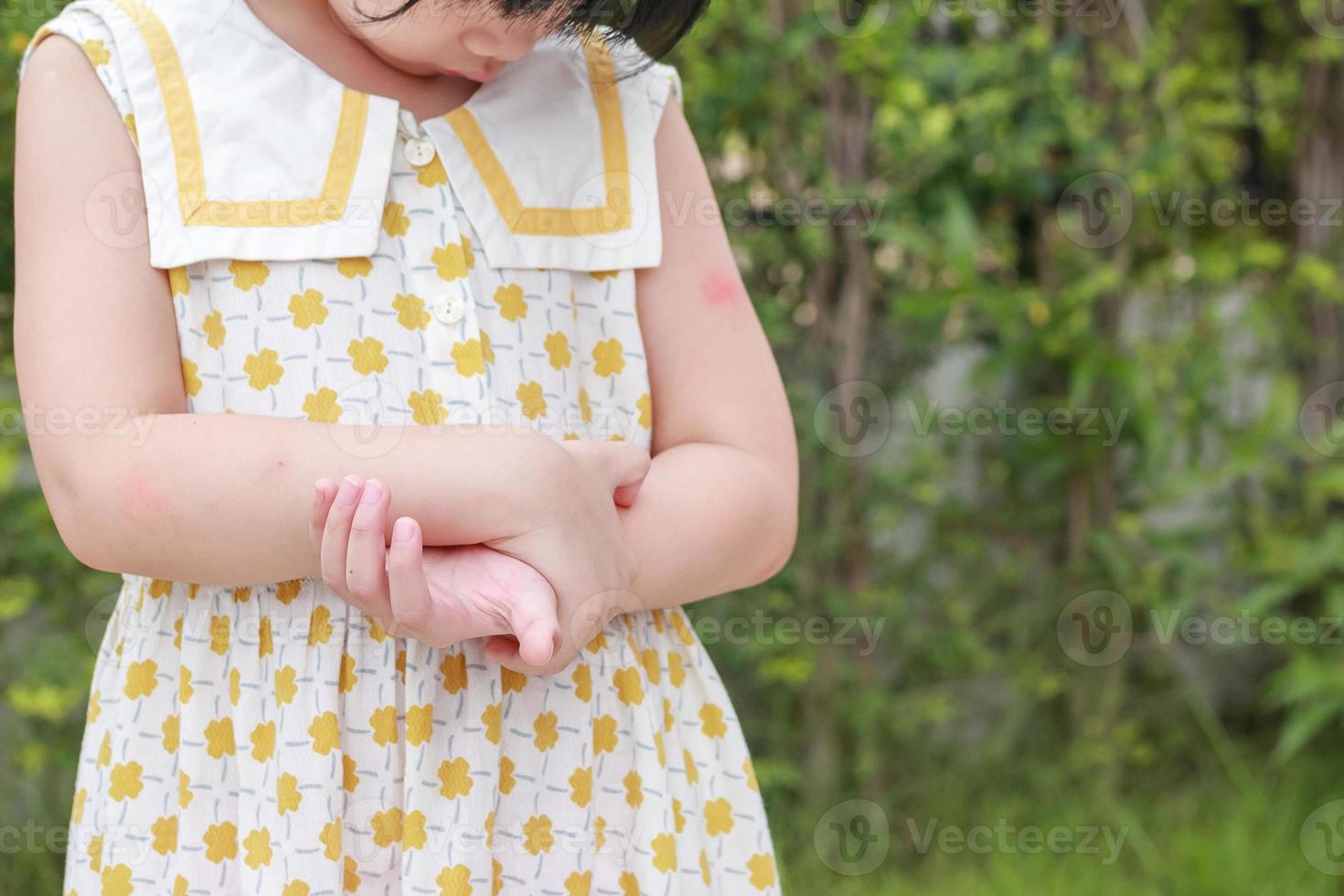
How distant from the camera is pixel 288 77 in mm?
686

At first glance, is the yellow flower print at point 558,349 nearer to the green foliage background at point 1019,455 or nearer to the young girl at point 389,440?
the young girl at point 389,440

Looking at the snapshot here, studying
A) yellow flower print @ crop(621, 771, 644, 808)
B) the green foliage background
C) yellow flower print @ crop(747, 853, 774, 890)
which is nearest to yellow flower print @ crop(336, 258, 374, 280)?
yellow flower print @ crop(621, 771, 644, 808)

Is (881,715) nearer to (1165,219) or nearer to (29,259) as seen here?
(1165,219)

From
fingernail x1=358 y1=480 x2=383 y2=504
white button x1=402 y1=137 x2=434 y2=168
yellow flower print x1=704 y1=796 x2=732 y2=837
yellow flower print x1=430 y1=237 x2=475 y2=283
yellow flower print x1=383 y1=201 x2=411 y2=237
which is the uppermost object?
white button x1=402 y1=137 x2=434 y2=168

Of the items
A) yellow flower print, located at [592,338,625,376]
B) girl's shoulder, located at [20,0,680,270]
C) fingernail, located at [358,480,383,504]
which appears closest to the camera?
fingernail, located at [358,480,383,504]

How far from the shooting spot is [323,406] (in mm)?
688

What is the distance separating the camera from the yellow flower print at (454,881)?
66cm

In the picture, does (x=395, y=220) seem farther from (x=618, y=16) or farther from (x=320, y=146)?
(x=618, y=16)

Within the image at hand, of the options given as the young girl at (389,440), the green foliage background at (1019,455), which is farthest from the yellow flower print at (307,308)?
the green foliage background at (1019,455)

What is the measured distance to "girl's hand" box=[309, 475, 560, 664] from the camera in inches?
22.0

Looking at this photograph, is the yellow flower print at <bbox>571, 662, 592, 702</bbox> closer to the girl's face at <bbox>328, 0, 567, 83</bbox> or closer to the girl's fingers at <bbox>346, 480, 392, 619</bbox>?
the girl's fingers at <bbox>346, 480, 392, 619</bbox>

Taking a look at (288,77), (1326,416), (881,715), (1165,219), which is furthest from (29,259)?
(1326,416)

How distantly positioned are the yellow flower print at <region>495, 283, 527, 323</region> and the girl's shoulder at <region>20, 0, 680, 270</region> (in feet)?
0.05

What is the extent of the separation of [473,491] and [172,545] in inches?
5.7
